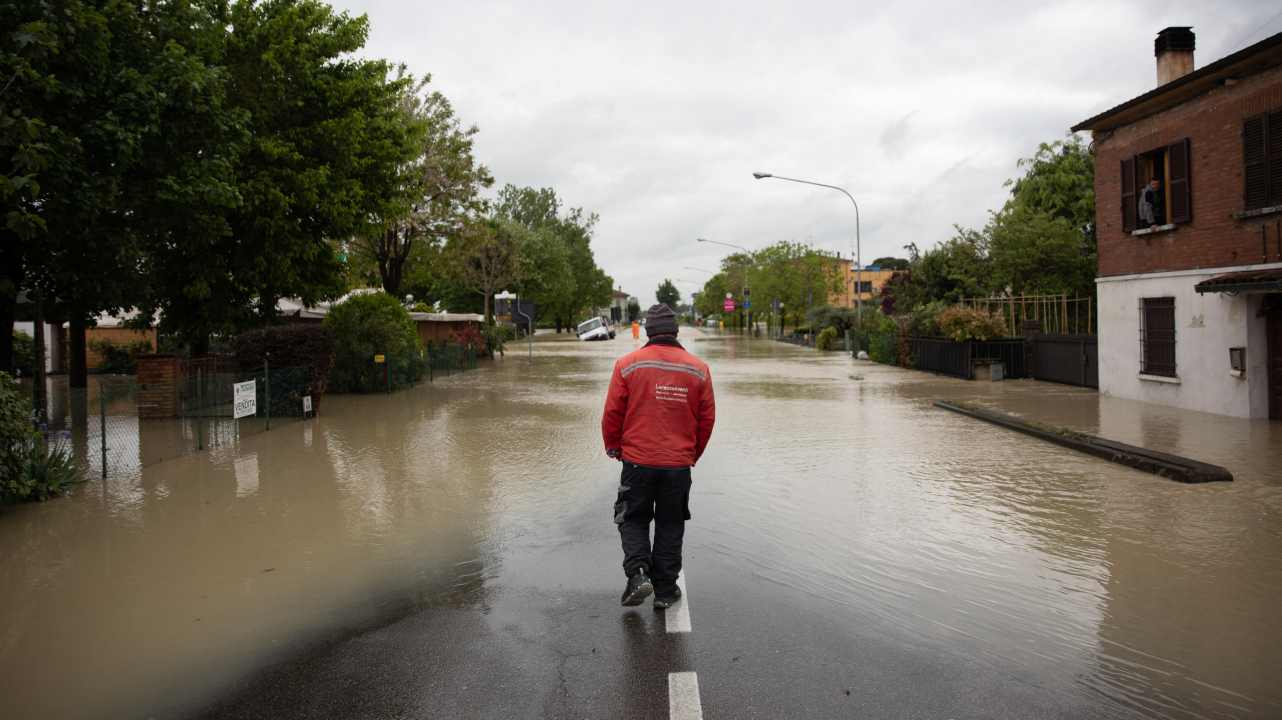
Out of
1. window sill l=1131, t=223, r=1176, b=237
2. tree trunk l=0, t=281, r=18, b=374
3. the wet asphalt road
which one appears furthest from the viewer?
window sill l=1131, t=223, r=1176, b=237

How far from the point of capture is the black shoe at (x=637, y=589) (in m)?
5.14

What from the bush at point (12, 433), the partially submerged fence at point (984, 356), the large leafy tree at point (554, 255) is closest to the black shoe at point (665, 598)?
the bush at point (12, 433)

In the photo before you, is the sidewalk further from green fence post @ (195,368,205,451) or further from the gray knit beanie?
green fence post @ (195,368,205,451)

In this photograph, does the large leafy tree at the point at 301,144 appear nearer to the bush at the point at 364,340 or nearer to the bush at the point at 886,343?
the bush at the point at 364,340

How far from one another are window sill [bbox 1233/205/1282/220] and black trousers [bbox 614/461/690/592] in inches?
499

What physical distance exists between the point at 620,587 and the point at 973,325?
20.3 metres

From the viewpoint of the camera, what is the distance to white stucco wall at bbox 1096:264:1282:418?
1402cm

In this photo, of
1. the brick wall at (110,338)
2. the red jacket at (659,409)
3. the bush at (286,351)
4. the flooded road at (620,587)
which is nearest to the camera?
the flooded road at (620,587)

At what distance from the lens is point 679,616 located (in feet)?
16.6

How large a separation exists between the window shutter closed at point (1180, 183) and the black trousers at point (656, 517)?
1395 centimetres

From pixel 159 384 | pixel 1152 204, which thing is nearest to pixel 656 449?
pixel 159 384

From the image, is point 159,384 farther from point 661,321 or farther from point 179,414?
point 661,321

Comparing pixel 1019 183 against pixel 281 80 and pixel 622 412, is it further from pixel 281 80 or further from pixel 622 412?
pixel 622 412

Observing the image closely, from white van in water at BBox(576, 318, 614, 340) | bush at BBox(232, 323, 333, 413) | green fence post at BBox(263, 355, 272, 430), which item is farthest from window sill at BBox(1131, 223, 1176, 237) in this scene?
white van in water at BBox(576, 318, 614, 340)
